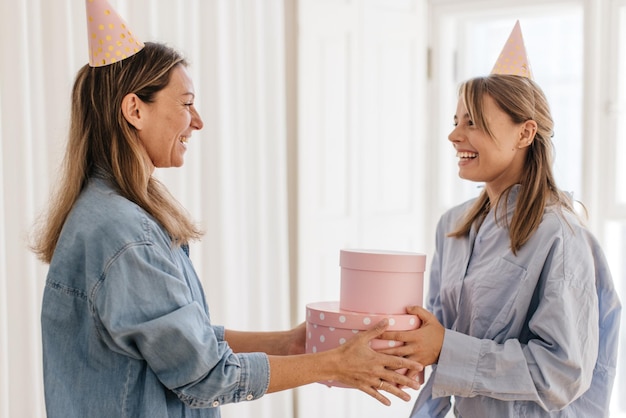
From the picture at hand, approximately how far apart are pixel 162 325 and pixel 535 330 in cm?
83

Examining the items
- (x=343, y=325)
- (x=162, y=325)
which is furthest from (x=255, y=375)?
(x=343, y=325)

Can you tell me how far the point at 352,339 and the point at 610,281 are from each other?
2.04 feet

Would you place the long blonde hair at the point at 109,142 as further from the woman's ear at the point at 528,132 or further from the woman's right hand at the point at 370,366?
the woman's ear at the point at 528,132

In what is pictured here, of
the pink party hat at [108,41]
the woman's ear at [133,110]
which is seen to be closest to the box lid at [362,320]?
the woman's ear at [133,110]

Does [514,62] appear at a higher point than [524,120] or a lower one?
higher

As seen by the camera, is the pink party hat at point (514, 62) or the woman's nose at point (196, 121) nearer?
the woman's nose at point (196, 121)

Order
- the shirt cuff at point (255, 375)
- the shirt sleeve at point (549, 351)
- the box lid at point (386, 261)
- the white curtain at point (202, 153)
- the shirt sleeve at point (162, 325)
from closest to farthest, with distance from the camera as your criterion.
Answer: the shirt sleeve at point (162, 325), the shirt cuff at point (255, 375), the shirt sleeve at point (549, 351), the box lid at point (386, 261), the white curtain at point (202, 153)

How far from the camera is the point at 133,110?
146 centimetres

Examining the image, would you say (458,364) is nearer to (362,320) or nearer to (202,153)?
(362,320)

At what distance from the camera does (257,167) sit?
9.37 feet

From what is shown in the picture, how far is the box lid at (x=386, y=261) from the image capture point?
174cm

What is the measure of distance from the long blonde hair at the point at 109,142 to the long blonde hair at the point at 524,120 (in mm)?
777

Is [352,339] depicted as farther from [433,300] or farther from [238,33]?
[238,33]

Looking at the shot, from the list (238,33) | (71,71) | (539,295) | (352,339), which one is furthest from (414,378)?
(238,33)
